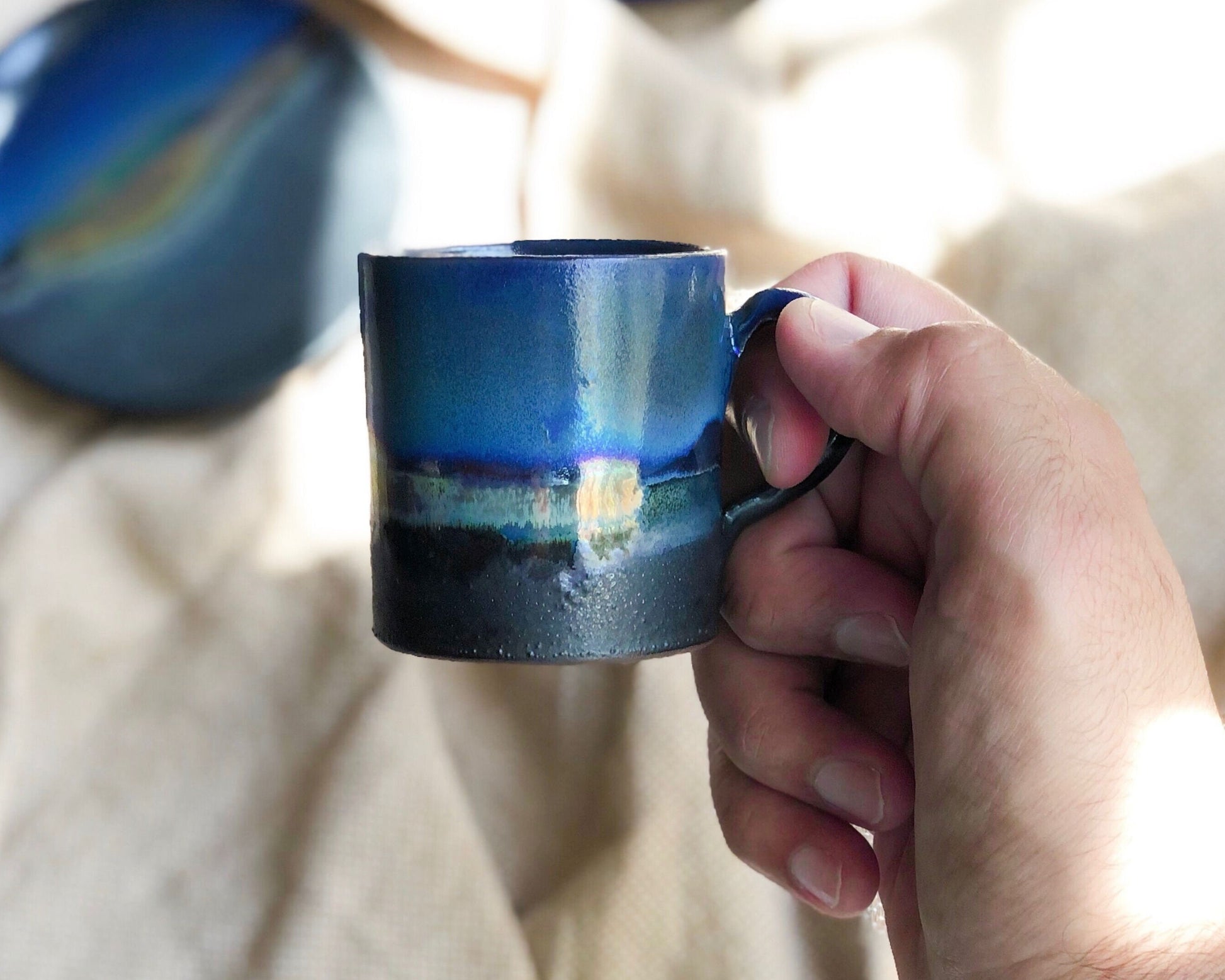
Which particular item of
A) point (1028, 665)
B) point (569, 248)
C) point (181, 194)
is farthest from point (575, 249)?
point (181, 194)

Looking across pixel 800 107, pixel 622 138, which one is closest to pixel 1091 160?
pixel 800 107

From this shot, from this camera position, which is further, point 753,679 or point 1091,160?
point 1091,160

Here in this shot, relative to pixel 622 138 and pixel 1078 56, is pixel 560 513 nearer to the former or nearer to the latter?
pixel 622 138

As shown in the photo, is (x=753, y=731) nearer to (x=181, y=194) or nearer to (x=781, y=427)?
(x=781, y=427)

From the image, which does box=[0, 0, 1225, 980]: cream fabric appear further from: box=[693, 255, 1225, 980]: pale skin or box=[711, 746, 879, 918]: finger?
box=[693, 255, 1225, 980]: pale skin

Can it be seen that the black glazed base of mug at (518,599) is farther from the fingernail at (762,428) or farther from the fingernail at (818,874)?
the fingernail at (818,874)
